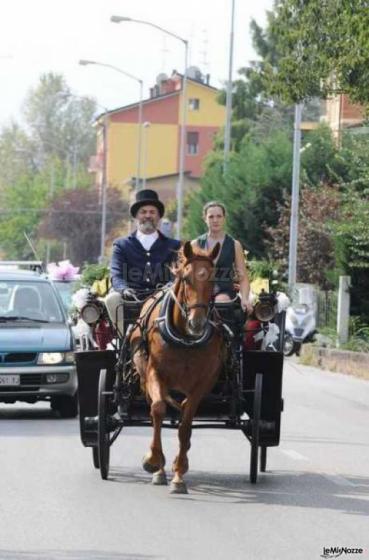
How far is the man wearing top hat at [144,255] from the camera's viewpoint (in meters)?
13.7

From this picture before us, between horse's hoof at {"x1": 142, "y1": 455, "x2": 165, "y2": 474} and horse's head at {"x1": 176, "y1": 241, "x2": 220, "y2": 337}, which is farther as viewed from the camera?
horse's hoof at {"x1": 142, "y1": 455, "x2": 165, "y2": 474}

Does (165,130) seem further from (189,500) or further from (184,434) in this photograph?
(189,500)

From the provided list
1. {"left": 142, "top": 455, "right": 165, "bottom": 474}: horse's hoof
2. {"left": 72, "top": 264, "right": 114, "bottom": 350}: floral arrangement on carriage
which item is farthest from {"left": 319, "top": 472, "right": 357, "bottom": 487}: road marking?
{"left": 72, "top": 264, "right": 114, "bottom": 350}: floral arrangement on carriage

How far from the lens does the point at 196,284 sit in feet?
39.7

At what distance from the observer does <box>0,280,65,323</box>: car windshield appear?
2059 cm

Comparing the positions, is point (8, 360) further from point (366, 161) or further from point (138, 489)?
point (366, 161)

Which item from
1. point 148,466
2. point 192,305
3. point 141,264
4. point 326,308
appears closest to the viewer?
point 192,305

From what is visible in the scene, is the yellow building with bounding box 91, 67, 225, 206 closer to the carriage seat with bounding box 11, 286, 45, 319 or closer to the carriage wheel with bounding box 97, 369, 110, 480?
the carriage seat with bounding box 11, 286, 45, 319

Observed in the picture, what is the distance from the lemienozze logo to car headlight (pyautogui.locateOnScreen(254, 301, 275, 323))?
13.0ft

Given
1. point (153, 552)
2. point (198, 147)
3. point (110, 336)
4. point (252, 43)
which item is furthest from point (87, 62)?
point (198, 147)

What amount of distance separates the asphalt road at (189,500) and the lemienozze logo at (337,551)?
0.05 metres

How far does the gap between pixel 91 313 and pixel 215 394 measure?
1398 millimetres

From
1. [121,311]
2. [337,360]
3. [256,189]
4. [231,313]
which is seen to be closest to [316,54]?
[337,360]

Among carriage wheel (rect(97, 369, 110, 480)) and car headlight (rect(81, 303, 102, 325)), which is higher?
car headlight (rect(81, 303, 102, 325))
